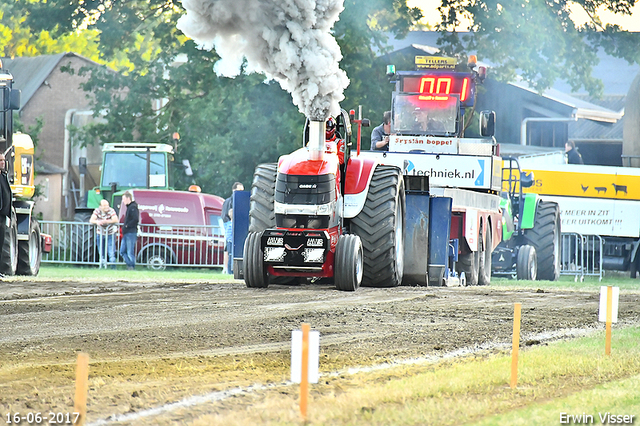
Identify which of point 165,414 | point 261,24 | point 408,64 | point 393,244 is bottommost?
point 165,414

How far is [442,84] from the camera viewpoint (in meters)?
19.4

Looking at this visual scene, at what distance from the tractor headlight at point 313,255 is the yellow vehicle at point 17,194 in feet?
21.6

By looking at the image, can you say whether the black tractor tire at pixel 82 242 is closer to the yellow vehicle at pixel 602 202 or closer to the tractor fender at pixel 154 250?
the tractor fender at pixel 154 250

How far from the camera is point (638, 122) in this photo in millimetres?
32094

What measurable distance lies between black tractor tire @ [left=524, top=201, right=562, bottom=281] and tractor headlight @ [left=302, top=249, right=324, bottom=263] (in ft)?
34.6

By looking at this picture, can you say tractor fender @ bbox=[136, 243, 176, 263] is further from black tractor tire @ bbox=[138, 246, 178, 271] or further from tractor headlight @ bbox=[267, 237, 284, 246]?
tractor headlight @ bbox=[267, 237, 284, 246]

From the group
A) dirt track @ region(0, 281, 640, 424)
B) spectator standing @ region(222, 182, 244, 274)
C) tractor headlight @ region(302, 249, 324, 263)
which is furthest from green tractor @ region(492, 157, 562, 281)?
tractor headlight @ region(302, 249, 324, 263)

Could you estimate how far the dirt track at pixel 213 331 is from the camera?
260 inches

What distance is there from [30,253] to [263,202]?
20.7 feet

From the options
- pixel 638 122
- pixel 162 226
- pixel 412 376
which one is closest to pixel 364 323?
pixel 412 376

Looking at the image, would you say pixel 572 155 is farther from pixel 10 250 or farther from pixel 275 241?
pixel 275 241

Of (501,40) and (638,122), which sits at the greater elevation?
(501,40)

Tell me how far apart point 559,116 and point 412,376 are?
122 feet

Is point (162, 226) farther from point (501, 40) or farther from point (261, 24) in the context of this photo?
point (261, 24)
